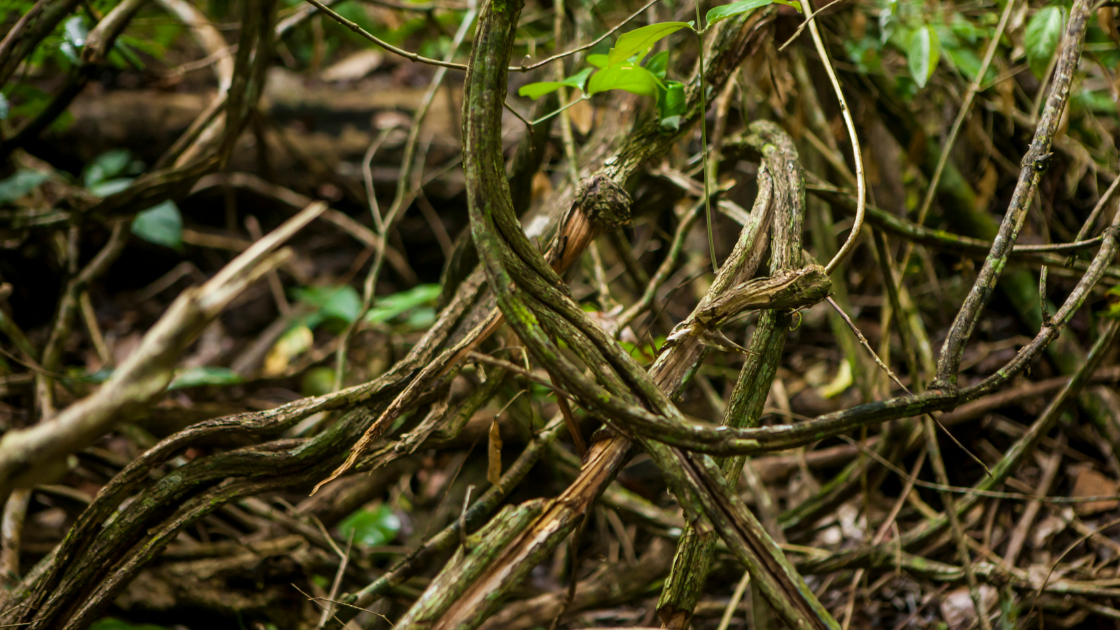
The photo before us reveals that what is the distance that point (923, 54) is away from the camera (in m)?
1.39

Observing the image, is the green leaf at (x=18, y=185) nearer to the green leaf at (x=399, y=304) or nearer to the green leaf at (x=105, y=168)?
the green leaf at (x=105, y=168)

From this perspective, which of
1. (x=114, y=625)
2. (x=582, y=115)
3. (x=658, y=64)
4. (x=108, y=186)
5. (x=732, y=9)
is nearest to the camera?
(x=732, y=9)

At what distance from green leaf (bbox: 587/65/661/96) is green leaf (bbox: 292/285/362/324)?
181 cm

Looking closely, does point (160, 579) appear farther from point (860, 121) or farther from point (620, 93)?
point (860, 121)

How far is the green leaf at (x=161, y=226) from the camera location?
210cm

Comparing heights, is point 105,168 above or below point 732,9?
below

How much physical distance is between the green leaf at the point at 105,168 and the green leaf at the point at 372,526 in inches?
62.1

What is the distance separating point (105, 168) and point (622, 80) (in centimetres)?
224

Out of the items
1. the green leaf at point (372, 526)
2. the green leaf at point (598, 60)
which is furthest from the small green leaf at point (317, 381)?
the green leaf at point (598, 60)

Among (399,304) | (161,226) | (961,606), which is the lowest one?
(961,606)

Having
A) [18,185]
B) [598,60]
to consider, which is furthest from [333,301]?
[598,60]

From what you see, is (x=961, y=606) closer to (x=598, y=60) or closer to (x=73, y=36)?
(x=598, y=60)

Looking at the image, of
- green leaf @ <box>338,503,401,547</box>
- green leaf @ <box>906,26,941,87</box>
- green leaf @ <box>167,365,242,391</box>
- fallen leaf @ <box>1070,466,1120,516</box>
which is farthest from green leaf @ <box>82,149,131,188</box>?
fallen leaf @ <box>1070,466,1120,516</box>

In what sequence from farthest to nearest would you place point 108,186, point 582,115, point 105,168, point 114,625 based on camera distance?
point 105,168 < point 108,186 < point 582,115 < point 114,625
